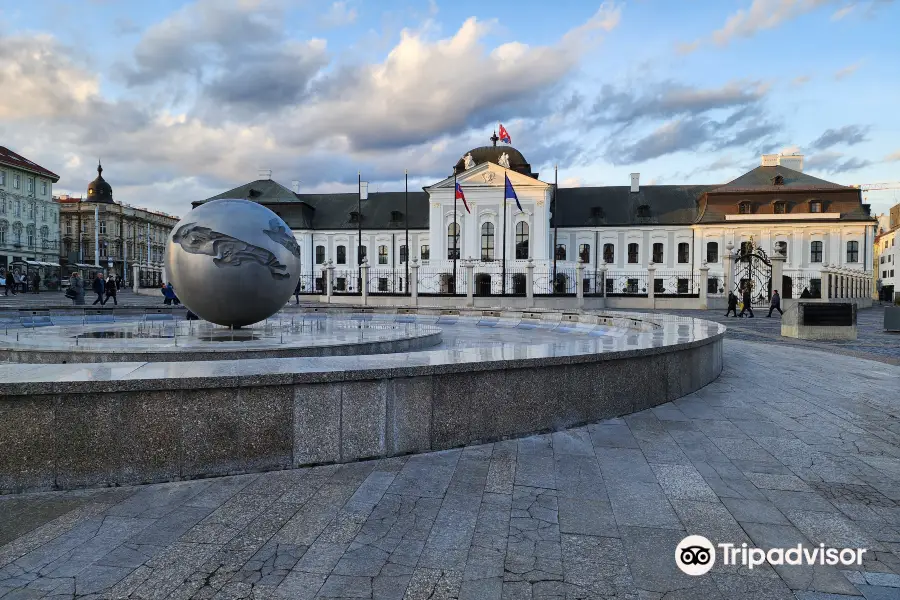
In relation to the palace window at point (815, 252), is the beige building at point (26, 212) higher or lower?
higher

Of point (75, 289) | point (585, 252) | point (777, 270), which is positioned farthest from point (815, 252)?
point (75, 289)

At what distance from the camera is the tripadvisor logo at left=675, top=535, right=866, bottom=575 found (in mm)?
2902

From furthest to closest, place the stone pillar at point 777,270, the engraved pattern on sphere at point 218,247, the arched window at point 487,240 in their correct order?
the arched window at point 487,240 < the stone pillar at point 777,270 < the engraved pattern on sphere at point 218,247

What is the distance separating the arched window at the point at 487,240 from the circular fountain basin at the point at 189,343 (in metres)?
45.2

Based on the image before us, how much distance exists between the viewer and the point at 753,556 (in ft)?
9.77

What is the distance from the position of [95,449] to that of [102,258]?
3532 inches

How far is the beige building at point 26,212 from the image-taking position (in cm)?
6028

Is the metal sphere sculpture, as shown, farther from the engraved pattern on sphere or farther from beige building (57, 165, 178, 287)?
beige building (57, 165, 178, 287)

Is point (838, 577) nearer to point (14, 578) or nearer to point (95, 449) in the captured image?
point (14, 578)

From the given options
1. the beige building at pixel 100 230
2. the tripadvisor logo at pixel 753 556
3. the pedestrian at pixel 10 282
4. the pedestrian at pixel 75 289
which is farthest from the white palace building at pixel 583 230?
the tripadvisor logo at pixel 753 556

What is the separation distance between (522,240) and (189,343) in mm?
49046

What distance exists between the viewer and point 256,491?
376 centimetres

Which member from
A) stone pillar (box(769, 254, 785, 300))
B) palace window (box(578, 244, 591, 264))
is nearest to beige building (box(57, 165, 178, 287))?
palace window (box(578, 244, 591, 264))

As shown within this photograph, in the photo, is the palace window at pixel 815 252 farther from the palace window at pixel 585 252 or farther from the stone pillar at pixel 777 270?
the stone pillar at pixel 777 270
